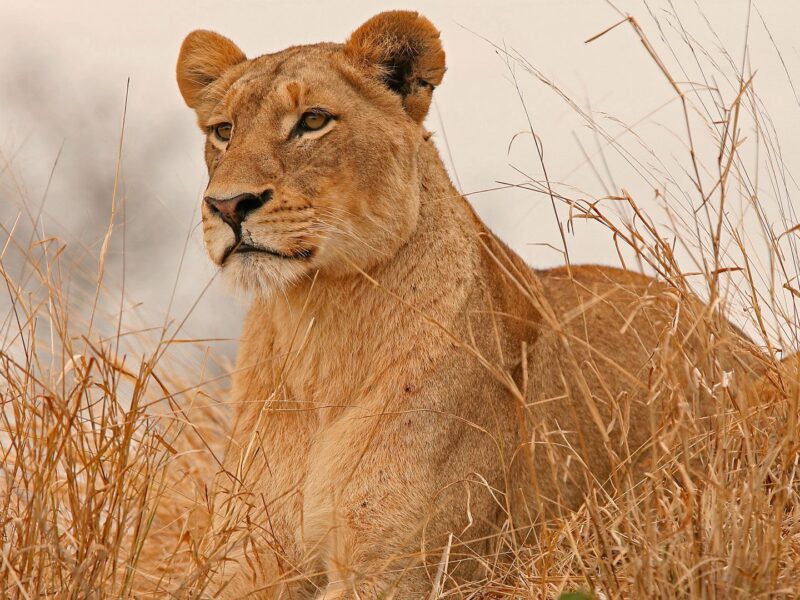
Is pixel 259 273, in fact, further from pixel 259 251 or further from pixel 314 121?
pixel 314 121

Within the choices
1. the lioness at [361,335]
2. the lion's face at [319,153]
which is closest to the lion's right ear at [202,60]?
the lion's face at [319,153]

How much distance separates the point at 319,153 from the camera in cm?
353

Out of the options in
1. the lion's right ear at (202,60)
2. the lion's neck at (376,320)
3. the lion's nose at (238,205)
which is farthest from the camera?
the lion's right ear at (202,60)

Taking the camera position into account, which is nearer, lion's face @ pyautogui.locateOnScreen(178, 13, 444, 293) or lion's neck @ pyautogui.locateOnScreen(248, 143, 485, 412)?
lion's face @ pyautogui.locateOnScreen(178, 13, 444, 293)

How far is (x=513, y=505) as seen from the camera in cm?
383

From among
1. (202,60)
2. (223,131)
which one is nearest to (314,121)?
(223,131)

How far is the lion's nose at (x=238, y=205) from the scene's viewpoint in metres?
3.32

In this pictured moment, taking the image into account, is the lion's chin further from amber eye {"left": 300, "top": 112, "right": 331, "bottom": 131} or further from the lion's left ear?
the lion's left ear

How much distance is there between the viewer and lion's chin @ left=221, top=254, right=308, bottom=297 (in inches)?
132

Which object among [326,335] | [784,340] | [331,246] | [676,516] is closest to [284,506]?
[326,335]

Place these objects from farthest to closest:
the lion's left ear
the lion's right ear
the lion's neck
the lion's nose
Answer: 1. the lion's right ear
2. the lion's left ear
3. the lion's neck
4. the lion's nose

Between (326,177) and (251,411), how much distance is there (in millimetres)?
838

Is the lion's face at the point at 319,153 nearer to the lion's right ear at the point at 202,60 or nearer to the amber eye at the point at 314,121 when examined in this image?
the amber eye at the point at 314,121

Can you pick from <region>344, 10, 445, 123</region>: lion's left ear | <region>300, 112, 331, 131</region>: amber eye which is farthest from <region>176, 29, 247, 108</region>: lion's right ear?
<region>300, 112, 331, 131</region>: amber eye
